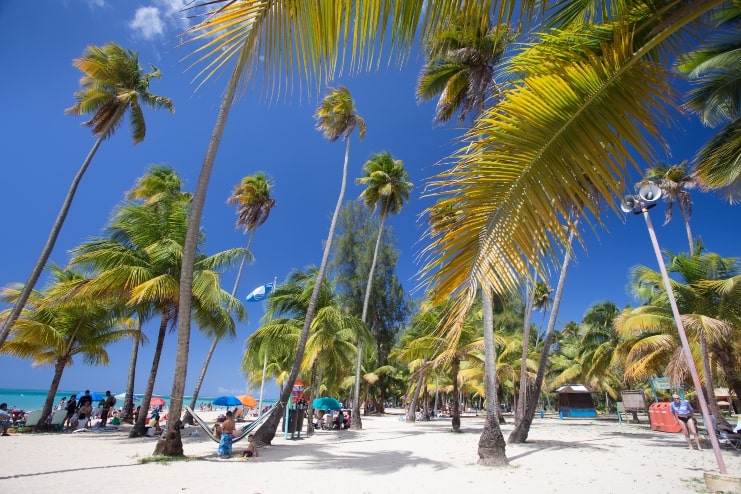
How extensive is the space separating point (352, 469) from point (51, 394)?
13644mm

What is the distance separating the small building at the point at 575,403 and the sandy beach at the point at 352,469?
66.6 ft

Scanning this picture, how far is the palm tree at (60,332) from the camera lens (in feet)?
46.0

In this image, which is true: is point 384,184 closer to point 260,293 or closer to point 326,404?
point 260,293

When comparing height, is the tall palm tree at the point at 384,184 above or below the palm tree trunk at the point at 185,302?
above

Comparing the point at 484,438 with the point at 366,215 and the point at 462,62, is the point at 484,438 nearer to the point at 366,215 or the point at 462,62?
the point at 462,62

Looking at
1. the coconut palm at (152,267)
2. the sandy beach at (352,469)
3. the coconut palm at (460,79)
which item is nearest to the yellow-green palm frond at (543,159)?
the sandy beach at (352,469)

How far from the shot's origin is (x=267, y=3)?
5.90 ft

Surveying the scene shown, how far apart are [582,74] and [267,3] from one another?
4.99ft

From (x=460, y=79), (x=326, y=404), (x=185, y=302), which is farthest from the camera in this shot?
(x=326, y=404)

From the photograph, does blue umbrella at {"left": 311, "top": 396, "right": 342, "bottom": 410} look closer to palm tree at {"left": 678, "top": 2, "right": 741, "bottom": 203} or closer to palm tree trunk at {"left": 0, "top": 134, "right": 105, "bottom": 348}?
palm tree trunk at {"left": 0, "top": 134, "right": 105, "bottom": 348}

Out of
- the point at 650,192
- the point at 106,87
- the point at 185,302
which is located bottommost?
the point at 185,302

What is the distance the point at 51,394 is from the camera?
48.7ft

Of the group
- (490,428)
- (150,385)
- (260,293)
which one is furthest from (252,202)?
(490,428)

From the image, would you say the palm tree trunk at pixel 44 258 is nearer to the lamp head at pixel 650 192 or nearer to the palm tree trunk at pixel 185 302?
the palm tree trunk at pixel 185 302
